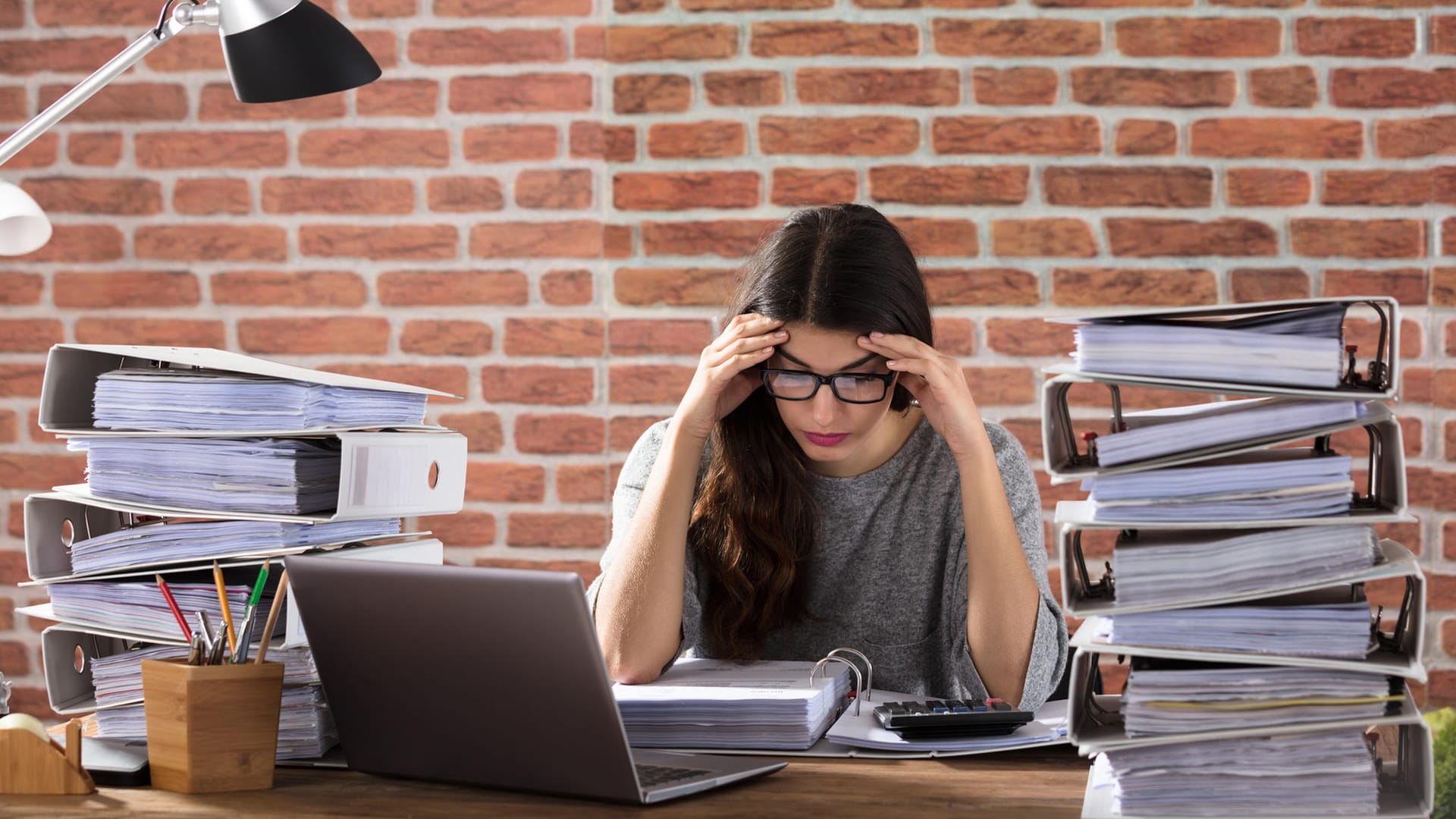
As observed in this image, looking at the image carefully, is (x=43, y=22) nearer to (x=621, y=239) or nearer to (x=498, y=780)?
(x=621, y=239)

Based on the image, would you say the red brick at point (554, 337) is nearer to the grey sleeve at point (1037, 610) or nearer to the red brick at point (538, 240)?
the red brick at point (538, 240)

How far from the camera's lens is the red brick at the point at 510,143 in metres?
2.21

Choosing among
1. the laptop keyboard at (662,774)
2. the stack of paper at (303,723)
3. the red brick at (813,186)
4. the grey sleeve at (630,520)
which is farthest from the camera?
the red brick at (813,186)

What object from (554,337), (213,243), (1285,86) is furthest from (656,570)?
(1285,86)

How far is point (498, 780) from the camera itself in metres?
0.95

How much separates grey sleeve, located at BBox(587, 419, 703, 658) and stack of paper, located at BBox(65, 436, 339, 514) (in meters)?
0.50

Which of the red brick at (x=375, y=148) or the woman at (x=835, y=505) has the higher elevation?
the red brick at (x=375, y=148)

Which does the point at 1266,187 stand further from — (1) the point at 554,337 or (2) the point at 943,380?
(1) the point at 554,337

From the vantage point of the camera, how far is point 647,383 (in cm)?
219

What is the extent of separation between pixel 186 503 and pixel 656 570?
21.5 inches

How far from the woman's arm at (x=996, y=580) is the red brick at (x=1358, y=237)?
3.26ft

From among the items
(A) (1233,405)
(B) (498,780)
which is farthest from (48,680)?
(A) (1233,405)

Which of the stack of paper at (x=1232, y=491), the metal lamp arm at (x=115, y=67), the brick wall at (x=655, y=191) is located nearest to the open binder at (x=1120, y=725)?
the stack of paper at (x=1232, y=491)

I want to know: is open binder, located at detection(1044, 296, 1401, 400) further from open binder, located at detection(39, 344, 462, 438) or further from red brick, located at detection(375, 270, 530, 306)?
red brick, located at detection(375, 270, 530, 306)
